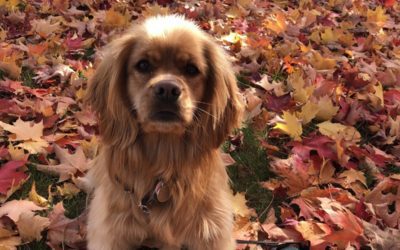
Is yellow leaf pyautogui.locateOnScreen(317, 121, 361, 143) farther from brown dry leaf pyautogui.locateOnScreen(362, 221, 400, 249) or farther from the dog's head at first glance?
the dog's head

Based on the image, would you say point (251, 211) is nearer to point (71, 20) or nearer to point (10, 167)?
point (10, 167)

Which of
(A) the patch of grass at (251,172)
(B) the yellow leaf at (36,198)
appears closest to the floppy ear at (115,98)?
(B) the yellow leaf at (36,198)

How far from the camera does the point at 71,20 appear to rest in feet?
19.4

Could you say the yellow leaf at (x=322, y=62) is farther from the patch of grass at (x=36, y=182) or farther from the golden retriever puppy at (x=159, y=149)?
the patch of grass at (x=36, y=182)

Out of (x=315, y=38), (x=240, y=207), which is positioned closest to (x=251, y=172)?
(x=240, y=207)

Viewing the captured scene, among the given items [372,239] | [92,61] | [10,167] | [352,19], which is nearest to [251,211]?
[372,239]

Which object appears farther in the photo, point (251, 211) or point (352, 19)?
point (352, 19)

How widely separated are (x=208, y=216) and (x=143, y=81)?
0.91 metres

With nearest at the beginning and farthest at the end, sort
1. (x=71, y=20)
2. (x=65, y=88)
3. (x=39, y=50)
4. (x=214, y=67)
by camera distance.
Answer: (x=214, y=67)
(x=65, y=88)
(x=39, y=50)
(x=71, y=20)

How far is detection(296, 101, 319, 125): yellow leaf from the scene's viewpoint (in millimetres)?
4238

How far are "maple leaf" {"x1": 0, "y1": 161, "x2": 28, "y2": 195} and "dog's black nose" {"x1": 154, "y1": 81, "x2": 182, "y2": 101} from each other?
54.5 inches

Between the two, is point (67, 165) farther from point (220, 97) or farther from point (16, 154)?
point (220, 97)

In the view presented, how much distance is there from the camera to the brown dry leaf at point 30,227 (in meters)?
3.02

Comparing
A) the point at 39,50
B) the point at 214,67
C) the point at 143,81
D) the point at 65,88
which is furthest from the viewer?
the point at 39,50
